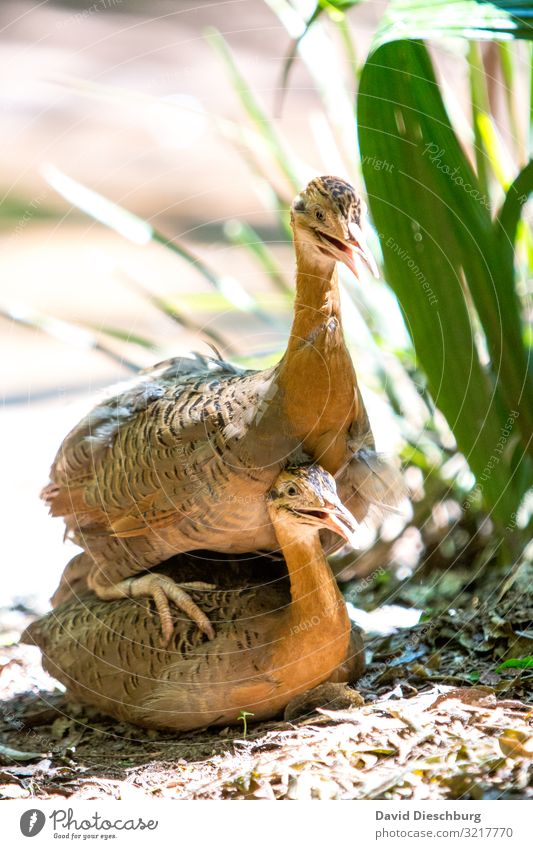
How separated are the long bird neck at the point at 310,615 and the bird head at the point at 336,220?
1.21 ft

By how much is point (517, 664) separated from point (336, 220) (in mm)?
674

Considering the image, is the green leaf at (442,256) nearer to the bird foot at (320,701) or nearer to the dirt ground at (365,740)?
the dirt ground at (365,740)

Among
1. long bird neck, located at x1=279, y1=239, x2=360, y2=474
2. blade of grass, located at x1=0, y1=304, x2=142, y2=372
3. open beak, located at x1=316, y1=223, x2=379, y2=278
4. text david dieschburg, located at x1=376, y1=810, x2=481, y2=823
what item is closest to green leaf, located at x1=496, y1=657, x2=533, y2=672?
text david dieschburg, located at x1=376, y1=810, x2=481, y2=823

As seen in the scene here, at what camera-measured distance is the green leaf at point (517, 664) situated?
1362 millimetres

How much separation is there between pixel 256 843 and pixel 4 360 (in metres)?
0.97

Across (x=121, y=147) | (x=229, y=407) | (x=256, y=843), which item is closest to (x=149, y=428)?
(x=229, y=407)

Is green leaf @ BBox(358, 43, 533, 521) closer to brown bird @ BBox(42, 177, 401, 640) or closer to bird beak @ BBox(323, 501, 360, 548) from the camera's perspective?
brown bird @ BBox(42, 177, 401, 640)

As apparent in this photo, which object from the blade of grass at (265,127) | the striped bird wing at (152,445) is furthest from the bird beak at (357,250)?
the blade of grass at (265,127)

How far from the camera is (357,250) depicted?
3.82ft

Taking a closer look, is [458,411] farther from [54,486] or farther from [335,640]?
[54,486]

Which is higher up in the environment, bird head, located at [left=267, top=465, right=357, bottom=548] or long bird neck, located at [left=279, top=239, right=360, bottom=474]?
long bird neck, located at [left=279, top=239, right=360, bottom=474]

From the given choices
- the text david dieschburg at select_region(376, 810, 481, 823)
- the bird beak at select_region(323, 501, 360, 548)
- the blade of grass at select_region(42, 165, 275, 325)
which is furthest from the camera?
the blade of grass at select_region(42, 165, 275, 325)

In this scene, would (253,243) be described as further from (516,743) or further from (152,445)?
(516,743)

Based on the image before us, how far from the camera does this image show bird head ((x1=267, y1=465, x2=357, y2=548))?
1224 mm
